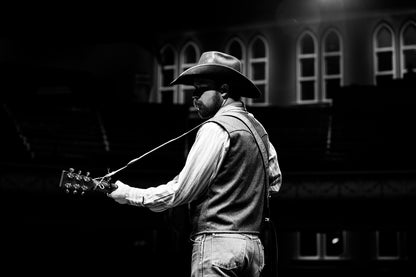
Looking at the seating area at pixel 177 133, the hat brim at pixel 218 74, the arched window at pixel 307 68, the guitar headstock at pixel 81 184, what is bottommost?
the guitar headstock at pixel 81 184

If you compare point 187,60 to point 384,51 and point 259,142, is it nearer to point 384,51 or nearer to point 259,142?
point 384,51

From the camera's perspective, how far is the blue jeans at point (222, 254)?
2570mm

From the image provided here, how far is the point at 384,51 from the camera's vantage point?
50.4ft

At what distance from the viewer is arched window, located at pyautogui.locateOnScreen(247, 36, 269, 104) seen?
16.1 metres

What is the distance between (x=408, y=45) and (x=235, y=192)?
13.7 meters

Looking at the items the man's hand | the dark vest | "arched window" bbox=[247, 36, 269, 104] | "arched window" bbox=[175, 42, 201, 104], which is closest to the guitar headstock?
the man's hand

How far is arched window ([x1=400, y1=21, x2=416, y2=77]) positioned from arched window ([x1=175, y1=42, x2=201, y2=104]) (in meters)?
5.17

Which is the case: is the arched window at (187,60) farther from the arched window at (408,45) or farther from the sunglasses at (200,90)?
the sunglasses at (200,90)

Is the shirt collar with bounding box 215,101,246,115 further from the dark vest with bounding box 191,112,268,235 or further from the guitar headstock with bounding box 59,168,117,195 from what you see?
the guitar headstock with bounding box 59,168,117,195

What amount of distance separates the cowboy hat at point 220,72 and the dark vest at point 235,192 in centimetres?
22

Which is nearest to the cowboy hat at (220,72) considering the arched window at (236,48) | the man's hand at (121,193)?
the man's hand at (121,193)

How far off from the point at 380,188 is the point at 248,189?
734 cm

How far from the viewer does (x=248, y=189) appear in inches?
106

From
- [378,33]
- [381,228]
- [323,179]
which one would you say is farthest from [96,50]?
[381,228]
